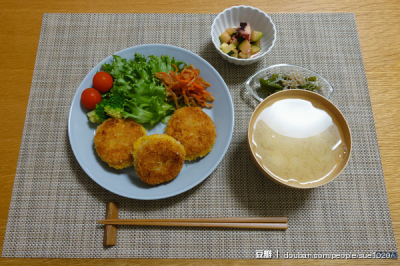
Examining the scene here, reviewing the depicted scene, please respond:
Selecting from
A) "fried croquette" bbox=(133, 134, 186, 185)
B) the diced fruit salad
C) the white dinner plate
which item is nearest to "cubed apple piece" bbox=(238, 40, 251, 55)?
the diced fruit salad

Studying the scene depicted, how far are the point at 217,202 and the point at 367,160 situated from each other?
115 centimetres

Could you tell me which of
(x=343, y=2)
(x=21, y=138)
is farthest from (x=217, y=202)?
(x=343, y=2)

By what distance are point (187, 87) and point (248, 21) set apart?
80 centimetres

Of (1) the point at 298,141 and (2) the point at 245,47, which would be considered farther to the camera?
(2) the point at 245,47

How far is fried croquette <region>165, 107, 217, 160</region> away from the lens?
1782 millimetres

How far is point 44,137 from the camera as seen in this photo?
203 cm

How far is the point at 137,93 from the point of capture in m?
1.92

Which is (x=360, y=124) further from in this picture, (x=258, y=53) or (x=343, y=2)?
(x=343, y=2)

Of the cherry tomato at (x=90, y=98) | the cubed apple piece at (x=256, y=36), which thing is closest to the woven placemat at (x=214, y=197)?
the cubed apple piece at (x=256, y=36)

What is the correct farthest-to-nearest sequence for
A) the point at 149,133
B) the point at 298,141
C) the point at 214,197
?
the point at 149,133, the point at 214,197, the point at 298,141

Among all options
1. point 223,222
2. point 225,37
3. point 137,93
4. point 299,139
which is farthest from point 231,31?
point 223,222

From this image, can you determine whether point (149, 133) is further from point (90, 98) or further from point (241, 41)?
point (241, 41)

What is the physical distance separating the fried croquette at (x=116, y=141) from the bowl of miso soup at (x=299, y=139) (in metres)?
0.79

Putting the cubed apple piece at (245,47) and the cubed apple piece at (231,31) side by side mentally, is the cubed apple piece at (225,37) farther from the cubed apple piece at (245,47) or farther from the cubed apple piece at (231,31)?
the cubed apple piece at (245,47)
